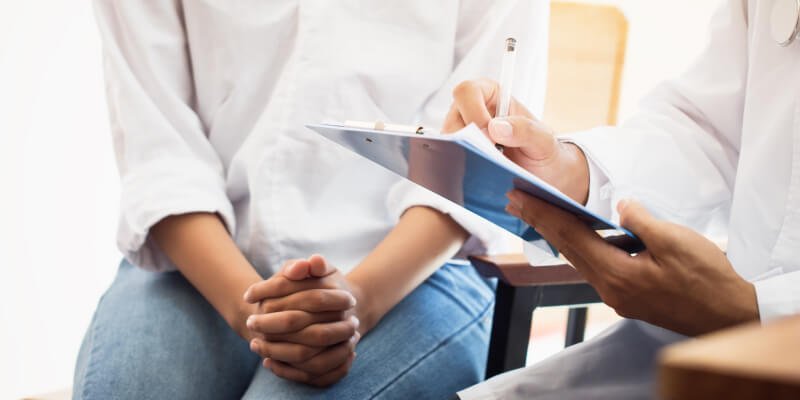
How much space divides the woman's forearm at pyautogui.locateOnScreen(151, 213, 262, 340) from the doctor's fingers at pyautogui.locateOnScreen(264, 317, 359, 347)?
57 mm

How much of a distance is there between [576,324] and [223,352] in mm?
500

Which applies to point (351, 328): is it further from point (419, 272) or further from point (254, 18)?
point (254, 18)

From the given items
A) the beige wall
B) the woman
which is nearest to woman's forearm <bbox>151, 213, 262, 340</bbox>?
the woman

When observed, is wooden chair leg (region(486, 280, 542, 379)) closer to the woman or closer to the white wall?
the woman

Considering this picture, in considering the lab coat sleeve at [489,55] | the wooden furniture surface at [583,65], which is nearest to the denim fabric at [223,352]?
the lab coat sleeve at [489,55]

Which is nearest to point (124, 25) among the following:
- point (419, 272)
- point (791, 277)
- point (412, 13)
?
point (412, 13)

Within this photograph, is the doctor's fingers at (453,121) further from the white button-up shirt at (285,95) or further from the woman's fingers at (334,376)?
the woman's fingers at (334,376)

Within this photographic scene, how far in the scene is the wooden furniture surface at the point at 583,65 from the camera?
5.30 feet

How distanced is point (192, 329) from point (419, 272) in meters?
0.26

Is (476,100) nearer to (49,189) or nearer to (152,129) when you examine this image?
(152,129)

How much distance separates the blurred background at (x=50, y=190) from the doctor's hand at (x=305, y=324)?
2.43 ft

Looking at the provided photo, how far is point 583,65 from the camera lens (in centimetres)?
168

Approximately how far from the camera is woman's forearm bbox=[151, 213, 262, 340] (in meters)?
0.67

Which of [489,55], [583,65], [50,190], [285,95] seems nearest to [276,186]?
[285,95]
